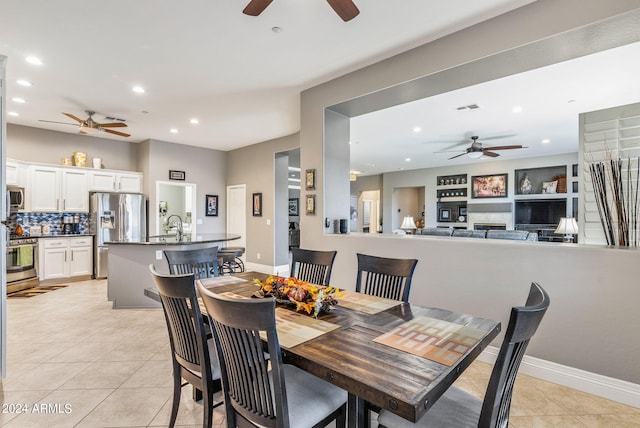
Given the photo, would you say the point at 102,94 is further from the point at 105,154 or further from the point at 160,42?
the point at 105,154

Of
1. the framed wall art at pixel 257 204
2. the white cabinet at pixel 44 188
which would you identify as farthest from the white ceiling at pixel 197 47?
the framed wall art at pixel 257 204

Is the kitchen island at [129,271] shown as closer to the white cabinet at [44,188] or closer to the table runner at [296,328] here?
the white cabinet at [44,188]

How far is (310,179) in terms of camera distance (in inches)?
156

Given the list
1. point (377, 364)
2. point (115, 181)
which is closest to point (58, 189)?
point (115, 181)

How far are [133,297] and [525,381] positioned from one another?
4.61 meters

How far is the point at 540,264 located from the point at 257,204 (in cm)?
570

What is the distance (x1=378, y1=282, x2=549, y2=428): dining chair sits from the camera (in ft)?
3.34

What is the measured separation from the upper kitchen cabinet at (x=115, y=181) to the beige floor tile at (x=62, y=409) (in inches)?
200

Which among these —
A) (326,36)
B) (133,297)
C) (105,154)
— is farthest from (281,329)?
(105,154)

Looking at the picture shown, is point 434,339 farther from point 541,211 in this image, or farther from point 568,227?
point 541,211

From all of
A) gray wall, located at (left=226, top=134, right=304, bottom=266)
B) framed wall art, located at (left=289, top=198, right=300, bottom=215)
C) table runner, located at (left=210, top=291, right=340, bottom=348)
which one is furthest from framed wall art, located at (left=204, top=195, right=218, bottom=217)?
table runner, located at (left=210, top=291, right=340, bottom=348)

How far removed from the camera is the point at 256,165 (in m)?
7.18

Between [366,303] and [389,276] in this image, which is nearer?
[366,303]

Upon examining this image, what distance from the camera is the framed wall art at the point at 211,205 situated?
757cm
